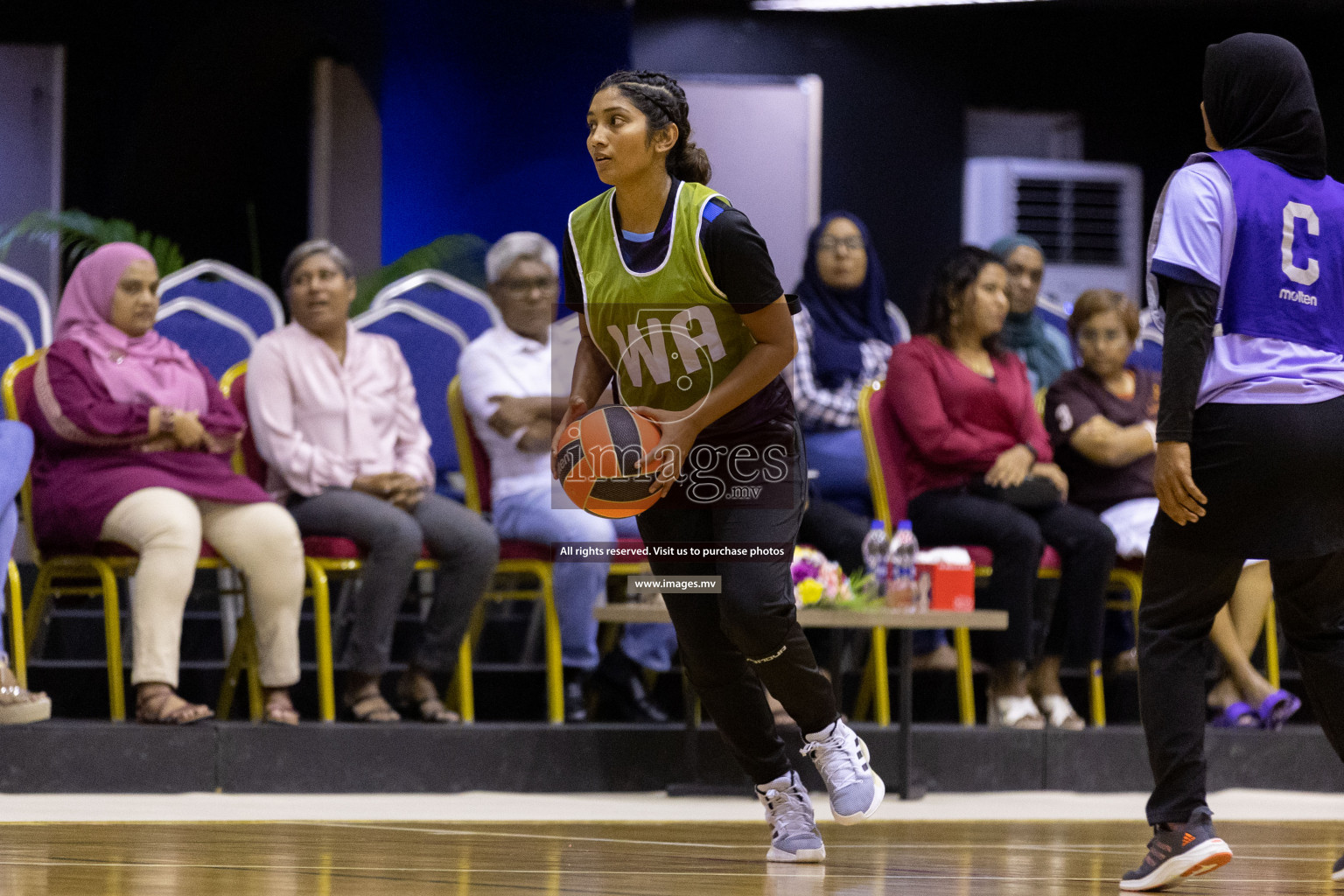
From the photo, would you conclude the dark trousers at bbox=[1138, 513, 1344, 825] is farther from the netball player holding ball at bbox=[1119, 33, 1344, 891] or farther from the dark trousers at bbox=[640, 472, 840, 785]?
the dark trousers at bbox=[640, 472, 840, 785]

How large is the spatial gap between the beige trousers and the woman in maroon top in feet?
5.65

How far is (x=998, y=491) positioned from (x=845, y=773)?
Answer: 1.99 meters

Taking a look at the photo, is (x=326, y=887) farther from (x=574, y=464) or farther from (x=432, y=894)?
(x=574, y=464)

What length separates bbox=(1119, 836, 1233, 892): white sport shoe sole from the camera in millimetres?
2416

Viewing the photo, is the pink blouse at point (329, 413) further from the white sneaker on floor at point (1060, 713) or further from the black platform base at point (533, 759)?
the white sneaker on floor at point (1060, 713)

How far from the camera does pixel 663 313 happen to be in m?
2.74

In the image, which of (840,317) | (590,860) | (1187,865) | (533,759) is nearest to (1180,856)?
(1187,865)

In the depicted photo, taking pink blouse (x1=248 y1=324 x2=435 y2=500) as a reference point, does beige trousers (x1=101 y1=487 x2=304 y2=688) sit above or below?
below

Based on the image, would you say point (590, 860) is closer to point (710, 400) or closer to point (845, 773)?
point (845, 773)

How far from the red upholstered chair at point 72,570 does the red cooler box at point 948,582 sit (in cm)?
177

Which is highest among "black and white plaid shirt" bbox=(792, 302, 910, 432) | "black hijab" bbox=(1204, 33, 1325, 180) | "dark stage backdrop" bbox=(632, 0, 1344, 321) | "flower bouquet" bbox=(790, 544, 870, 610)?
"dark stage backdrop" bbox=(632, 0, 1344, 321)

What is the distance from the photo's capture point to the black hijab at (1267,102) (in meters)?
2.57

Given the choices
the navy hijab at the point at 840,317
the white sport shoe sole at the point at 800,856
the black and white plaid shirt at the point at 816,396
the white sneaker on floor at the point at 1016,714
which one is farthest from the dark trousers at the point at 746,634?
the navy hijab at the point at 840,317

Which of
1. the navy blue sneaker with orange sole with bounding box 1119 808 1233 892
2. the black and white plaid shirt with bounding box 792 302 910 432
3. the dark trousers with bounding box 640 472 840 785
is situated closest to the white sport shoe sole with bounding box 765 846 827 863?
the dark trousers with bounding box 640 472 840 785
